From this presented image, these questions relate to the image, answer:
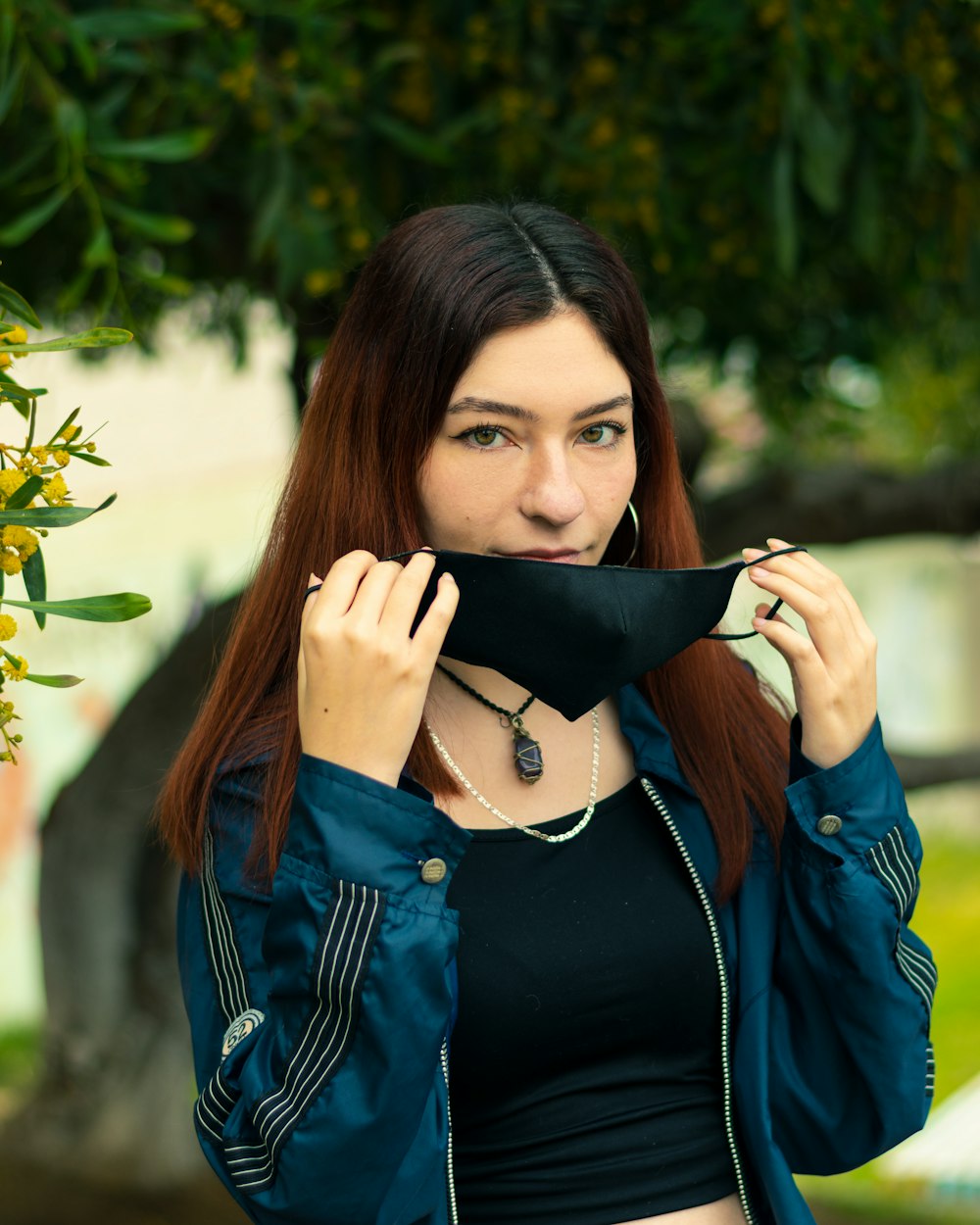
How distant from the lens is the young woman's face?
64.6 inches

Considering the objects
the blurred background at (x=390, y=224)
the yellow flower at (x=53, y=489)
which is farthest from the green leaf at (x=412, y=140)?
the yellow flower at (x=53, y=489)

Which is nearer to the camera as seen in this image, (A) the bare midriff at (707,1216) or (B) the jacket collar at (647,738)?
(A) the bare midriff at (707,1216)

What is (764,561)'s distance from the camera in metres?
1.67

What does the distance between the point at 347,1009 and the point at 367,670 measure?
0.33 metres

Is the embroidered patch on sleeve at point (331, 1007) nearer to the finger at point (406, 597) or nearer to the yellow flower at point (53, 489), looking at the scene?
the finger at point (406, 597)

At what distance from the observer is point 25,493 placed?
52.4 inches

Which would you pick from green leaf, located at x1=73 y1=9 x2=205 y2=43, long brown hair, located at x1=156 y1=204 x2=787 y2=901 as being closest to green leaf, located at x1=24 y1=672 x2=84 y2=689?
long brown hair, located at x1=156 y1=204 x2=787 y2=901

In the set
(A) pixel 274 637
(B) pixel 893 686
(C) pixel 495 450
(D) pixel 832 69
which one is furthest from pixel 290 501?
(B) pixel 893 686

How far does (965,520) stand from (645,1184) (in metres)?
2.97

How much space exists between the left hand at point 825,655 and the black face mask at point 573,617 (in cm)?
4

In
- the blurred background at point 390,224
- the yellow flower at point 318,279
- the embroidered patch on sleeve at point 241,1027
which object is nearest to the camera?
the embroidered patch on sleeve at point 241,1027

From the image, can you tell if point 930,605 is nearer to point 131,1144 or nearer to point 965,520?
point 965,520

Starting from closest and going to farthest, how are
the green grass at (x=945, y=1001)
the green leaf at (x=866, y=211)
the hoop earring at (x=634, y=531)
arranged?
the hoop earring at (x=634, y=531) → the green leaf at (x=866, y=211) → the green grass at (x=945, y=1001)

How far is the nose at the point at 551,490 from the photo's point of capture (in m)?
1.63
